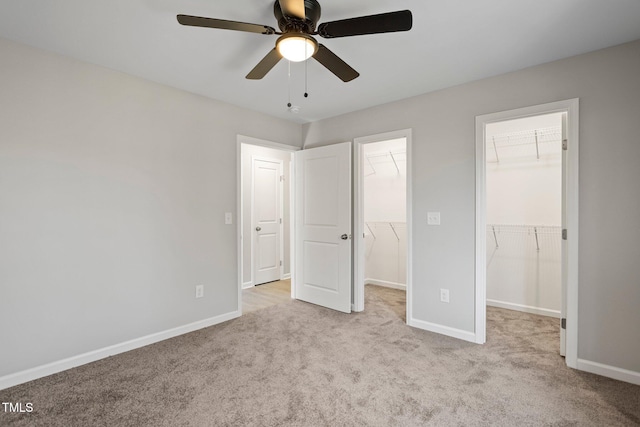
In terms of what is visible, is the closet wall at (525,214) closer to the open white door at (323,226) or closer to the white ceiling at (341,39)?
the white ceiling at (341,39)

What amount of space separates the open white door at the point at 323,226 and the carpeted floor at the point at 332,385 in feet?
2.73

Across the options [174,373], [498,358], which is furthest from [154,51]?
[498,358]

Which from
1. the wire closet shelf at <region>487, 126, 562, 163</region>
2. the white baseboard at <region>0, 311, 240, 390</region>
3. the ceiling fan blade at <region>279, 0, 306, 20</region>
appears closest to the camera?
the ceiling fan blade at <region>279, 0, 306, 20</region>

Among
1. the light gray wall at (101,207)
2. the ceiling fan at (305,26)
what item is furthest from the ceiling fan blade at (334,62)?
the light gray wall at (101,207)

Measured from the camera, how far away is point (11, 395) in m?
2.06

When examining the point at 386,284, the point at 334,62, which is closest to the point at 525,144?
the point at 386,284

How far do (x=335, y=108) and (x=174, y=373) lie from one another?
3.09m

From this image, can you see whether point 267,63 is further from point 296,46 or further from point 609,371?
point 609,371

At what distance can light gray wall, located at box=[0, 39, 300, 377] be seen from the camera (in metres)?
2.22

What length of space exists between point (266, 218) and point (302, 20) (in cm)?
385

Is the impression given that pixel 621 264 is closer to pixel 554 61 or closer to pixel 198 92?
pixel 554 61

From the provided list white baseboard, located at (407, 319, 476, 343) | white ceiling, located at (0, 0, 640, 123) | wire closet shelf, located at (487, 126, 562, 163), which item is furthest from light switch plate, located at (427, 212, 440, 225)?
wire closet shelf, located at (487, 126, 562, 163)

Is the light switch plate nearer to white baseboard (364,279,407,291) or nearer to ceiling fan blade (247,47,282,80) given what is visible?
white baseboard (364,279,407,291)

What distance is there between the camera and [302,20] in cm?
165
